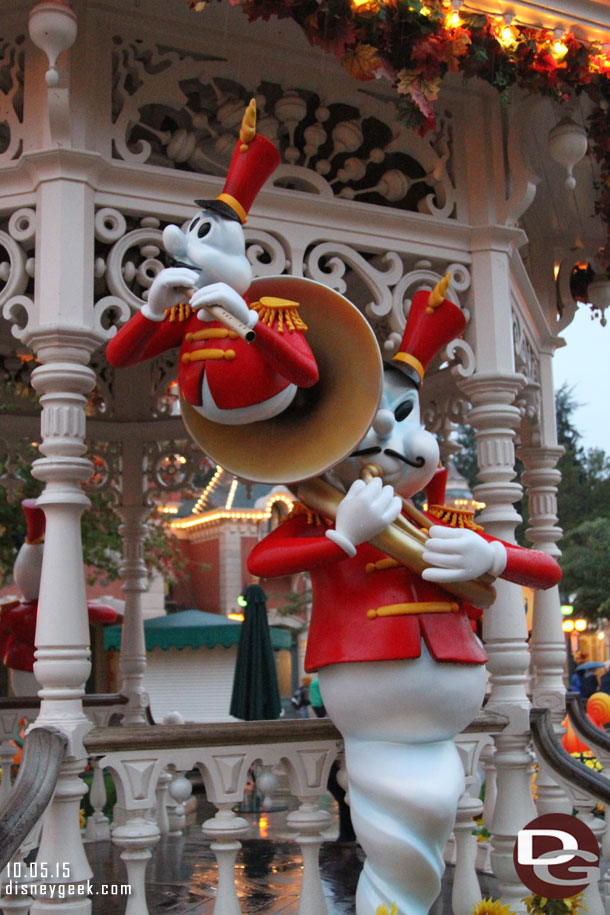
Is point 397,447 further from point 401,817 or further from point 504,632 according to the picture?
point 504,632

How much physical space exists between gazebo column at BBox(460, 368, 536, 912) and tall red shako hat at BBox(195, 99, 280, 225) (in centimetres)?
157

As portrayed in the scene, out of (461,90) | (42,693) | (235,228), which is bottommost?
(42,693)

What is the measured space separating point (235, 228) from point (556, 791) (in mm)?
3506

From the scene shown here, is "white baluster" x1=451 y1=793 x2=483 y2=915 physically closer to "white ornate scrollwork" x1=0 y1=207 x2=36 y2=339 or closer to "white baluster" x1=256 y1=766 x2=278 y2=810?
→ "white baluster" x1=256 y1=766 x2=278 y2=810

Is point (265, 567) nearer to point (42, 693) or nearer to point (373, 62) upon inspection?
point (42, 693)

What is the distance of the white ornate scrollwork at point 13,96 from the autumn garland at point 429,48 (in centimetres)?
100

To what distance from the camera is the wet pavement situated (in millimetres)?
4719

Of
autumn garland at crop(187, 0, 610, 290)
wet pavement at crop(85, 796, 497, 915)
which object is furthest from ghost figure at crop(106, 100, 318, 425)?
wet pavement at crop(85, 796, 497, 915)

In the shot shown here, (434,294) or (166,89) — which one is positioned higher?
(166,89)

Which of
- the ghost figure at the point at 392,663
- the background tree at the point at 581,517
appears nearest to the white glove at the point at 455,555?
the ghost figure at the point at 392,663

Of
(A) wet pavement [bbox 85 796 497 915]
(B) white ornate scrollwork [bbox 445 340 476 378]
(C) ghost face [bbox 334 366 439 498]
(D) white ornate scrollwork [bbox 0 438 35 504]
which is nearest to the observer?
(C) ghost face [bbox 334 366 439 498]

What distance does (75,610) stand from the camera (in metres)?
3.81

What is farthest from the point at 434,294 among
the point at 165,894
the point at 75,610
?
the point at 165,894

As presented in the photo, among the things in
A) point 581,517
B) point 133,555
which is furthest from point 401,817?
point 581,517
